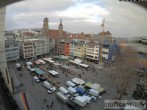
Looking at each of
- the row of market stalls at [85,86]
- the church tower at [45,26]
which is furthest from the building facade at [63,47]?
the row of market stalls at [85,86]

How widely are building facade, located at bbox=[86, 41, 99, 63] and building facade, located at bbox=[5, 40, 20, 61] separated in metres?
4.63

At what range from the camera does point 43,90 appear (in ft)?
18.4

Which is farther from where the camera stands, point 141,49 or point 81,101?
point 141,49

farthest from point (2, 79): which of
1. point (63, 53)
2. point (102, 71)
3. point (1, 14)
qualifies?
point (63, 53)

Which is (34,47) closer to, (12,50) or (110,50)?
(12,50)

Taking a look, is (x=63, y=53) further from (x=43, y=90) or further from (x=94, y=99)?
(x=94, y=99)

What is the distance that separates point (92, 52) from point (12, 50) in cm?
513

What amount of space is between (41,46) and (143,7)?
981 centimetres

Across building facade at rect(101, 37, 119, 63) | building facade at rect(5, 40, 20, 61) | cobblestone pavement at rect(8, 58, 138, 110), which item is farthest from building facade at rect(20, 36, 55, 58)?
building facade at rect(101, 37, 119, 63)

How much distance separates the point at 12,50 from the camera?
908 centimetres

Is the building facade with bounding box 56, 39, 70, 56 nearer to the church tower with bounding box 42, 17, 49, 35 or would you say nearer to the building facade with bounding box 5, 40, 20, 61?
the building facade with bounding box 5, 40, 20, 61

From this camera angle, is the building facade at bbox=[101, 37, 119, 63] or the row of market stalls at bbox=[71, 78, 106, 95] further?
the building facade at bbox=[101, 37, 119, 63]

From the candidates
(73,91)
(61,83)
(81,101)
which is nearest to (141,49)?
(73,91)

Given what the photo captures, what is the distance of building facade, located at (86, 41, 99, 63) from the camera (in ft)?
31.3
